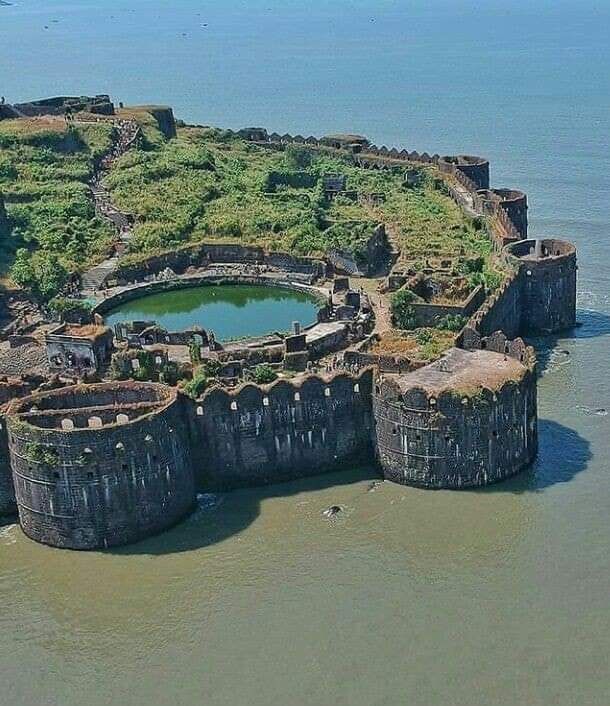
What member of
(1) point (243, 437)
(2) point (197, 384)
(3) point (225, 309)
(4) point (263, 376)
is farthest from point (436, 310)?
(1) point (243, 437)

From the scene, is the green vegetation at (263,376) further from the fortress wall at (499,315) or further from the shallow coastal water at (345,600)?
the fortress wall at (499,315)

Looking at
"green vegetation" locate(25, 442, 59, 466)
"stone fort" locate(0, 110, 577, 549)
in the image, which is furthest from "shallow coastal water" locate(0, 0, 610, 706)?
"green vegetation" locate(25, 442, 59, 466)

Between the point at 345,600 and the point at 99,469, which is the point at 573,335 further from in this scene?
the point at 99,469

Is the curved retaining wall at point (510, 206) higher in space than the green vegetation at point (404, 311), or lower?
higher

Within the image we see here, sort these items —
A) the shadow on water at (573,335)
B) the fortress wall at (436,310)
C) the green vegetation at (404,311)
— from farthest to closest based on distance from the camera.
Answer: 1. the shadow on water at (573,335)
2. the green vegetation at (404,311)
3. the fortress wall at (436,310)

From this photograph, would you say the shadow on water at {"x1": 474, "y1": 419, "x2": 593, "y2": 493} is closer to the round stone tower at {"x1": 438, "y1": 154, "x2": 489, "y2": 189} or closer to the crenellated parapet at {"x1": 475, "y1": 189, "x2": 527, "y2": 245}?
the crenellated parapet at {"x1": 475, "y1": 189, "x2": 527, "y2": 245}

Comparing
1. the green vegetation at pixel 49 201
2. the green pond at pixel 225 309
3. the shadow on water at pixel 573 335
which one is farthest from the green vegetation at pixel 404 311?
the green vegetation at pixel 49 201

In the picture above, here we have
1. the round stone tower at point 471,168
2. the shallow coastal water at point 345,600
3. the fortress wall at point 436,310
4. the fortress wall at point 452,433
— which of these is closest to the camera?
the shallow coastal water at point 345,600
